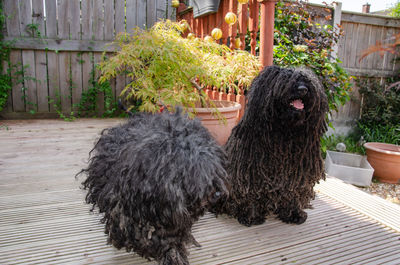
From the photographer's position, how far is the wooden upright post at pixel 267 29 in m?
2.54

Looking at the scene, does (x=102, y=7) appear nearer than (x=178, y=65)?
No

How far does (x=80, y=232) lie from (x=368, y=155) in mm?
3980

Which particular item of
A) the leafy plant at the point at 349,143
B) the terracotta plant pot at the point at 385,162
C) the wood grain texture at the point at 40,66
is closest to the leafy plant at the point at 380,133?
the leafy plant at the point at 349,143

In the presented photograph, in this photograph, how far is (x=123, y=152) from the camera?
1172mm

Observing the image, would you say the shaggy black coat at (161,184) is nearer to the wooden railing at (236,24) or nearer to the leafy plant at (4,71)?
the wooden railing at (236,24)

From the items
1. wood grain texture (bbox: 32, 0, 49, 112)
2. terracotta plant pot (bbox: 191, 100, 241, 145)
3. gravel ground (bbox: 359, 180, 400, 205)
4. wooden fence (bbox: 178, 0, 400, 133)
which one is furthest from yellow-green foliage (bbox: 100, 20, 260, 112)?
wood grain texture (bbox: 32, 0, 49, 112)

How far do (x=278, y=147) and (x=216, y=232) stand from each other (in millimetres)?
614

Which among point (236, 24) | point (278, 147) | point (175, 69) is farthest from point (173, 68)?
point (278, 147)

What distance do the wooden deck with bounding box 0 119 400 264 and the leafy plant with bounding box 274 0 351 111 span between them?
4.84 ft

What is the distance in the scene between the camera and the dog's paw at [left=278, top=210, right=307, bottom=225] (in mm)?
1835

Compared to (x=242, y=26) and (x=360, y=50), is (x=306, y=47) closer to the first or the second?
(x=242, y=26)

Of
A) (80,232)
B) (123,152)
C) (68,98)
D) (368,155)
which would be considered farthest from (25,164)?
(368,155)

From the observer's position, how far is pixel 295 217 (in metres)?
1.85

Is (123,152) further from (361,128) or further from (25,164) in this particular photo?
(361,128)
